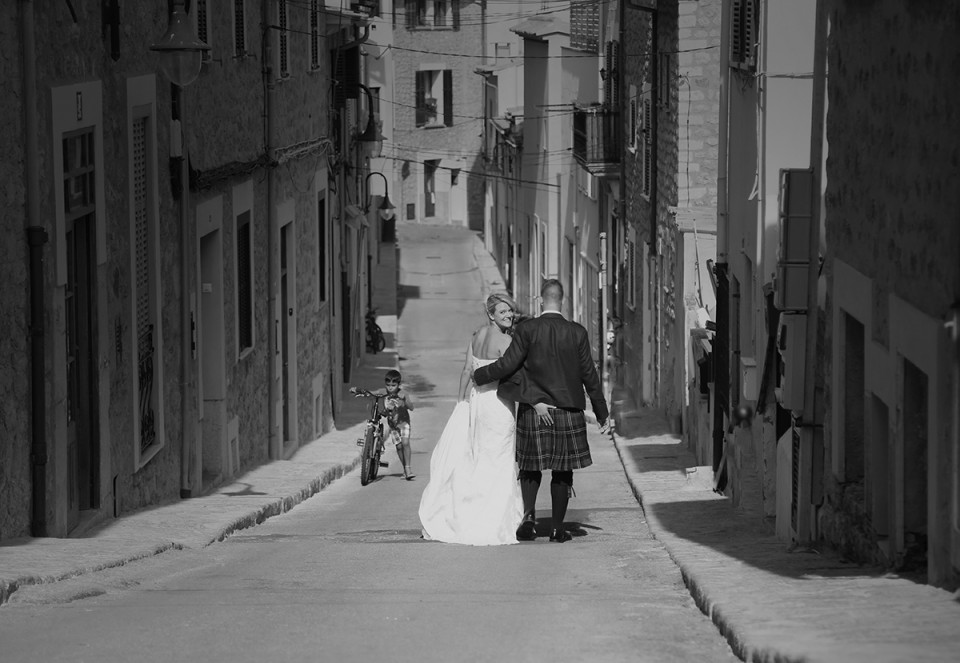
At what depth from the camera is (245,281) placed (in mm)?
15945

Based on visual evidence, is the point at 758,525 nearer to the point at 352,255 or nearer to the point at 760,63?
the point at 760,63

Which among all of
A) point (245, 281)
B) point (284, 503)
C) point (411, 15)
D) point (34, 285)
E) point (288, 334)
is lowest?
point (284, 503)

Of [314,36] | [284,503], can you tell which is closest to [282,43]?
[314,36]

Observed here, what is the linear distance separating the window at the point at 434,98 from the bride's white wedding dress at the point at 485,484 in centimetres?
5229

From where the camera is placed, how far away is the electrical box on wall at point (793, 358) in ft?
27.5

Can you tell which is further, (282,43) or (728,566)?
(282,43)

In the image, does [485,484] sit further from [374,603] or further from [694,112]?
[694,112]

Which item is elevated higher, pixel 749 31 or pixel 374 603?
pixel 749 31

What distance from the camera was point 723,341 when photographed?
14344mm

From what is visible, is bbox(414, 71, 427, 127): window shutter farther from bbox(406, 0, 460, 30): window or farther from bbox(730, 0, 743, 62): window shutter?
bbox(730, 0, 743, 62): window shutter

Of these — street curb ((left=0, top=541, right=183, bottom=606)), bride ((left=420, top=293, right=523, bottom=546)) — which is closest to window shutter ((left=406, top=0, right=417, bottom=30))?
bride ((left=420, top=293, right=523, bottom=546))

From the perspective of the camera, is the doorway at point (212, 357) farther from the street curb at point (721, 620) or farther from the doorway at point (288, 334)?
the street curb at point (721, 620)

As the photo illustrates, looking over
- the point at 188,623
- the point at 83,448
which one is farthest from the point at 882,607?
the point at 83,448

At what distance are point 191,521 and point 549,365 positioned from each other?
9.35 feet
